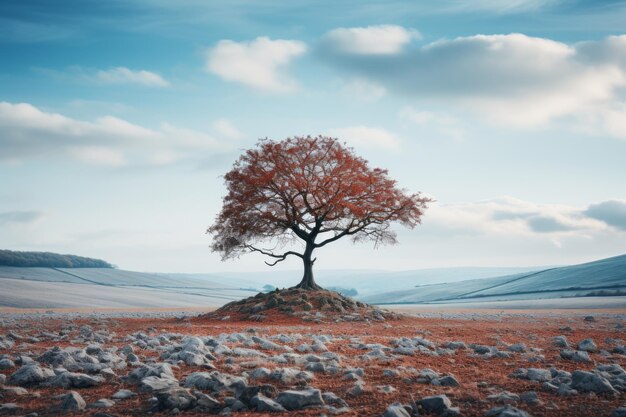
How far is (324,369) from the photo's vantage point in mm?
8492

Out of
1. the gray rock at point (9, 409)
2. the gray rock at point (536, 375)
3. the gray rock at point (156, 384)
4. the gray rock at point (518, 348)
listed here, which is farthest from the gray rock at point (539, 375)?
the gray rock at point (9, 409)

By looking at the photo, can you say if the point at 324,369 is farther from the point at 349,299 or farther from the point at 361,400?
the point at 349,299

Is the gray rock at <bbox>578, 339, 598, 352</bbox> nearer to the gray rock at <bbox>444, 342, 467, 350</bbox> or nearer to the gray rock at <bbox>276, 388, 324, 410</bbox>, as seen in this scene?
the gray rock at <bbox>444, 342, 467, 350</bbox>

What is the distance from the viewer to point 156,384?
7043mm

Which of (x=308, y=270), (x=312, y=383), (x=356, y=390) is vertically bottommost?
(x=312, y=383)

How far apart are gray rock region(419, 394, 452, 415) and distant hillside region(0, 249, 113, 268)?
146m

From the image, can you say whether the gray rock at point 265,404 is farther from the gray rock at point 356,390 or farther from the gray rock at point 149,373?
the gray rock at point 149,373

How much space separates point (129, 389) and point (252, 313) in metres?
22.2

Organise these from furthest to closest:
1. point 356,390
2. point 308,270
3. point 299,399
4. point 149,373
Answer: point 308,270 < point 149,373 < point 356,390 < point 299,399

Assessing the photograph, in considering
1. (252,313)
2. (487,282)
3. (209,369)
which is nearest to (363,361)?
(209,369)

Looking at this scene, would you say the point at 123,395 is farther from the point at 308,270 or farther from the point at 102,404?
the point at 308,270

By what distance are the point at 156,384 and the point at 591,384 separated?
6505 mm

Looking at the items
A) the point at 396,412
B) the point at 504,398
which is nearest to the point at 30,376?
the point at 396,412

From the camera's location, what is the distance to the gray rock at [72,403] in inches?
234
